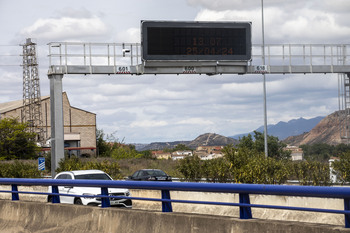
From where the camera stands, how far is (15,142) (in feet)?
285

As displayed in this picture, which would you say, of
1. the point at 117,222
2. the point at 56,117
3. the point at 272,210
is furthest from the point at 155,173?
the point at 117,222

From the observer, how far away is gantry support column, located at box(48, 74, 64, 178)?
38.1 m

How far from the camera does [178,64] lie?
38531mm

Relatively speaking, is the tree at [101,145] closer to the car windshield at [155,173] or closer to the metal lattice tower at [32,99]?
the metal lattice tower at [32,99]

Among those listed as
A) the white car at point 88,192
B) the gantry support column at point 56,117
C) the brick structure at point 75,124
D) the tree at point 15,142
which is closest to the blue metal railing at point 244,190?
the white car at point 88,192

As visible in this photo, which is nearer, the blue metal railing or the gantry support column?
the blue metal railing

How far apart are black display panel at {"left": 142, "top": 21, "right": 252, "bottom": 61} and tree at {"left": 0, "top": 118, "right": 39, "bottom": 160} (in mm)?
53064

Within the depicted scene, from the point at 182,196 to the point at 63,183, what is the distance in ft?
40.6

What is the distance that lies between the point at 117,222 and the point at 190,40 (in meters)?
29.6

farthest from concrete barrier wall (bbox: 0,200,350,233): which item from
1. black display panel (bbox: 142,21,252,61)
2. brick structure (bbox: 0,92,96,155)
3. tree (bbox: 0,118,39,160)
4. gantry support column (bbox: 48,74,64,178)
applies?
brick structure (bbox: 0,92,96,155)

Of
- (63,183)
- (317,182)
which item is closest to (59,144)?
(317,182)

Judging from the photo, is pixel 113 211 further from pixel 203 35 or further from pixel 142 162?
pixel 142 162

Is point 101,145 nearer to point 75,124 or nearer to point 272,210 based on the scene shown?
point 75,124

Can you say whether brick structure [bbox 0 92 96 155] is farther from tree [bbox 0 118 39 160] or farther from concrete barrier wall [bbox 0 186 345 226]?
concrete barrier wall [bbox 0 186 345 226]
